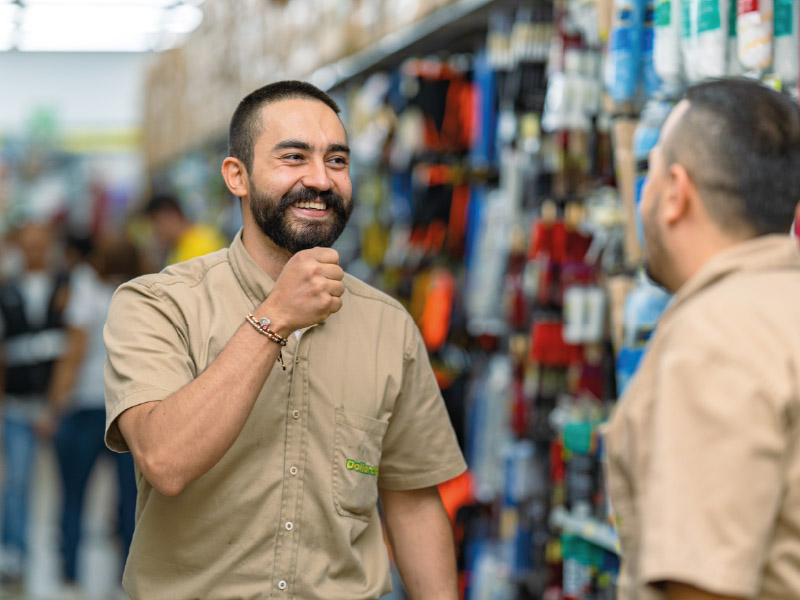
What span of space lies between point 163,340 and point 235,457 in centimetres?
25

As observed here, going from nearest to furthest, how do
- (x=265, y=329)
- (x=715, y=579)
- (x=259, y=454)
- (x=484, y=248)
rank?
(x=715, y=579) → (x=265, y=329) → (x=259, y=454) → (x=484, y=248)

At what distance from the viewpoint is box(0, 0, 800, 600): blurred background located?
2766 mm

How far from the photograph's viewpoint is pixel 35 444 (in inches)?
244

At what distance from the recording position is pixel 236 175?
2.09 meters

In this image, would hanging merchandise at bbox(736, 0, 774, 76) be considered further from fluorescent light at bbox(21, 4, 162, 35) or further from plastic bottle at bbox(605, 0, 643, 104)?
fluorescent light at bbox(21, 4, 162, 35)

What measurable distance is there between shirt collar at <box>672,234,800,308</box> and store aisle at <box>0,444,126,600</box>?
486cm

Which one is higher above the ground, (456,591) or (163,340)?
(163,340)

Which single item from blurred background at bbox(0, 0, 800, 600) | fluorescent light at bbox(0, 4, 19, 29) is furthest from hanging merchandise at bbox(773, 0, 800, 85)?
fluorescent light at bbox(0, 4, 19, 29)

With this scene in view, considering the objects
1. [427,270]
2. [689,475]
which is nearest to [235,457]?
[689,475]

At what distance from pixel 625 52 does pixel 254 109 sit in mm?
1122

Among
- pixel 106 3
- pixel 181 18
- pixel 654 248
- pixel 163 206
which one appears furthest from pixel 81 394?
pixel 181 18

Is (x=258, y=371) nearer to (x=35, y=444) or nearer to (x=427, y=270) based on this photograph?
(x=427, y=270)

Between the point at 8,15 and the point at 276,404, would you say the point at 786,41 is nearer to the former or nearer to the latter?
the point at 276,404

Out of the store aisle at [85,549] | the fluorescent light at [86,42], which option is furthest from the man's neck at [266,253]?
the fluorescent light at [86,42]
